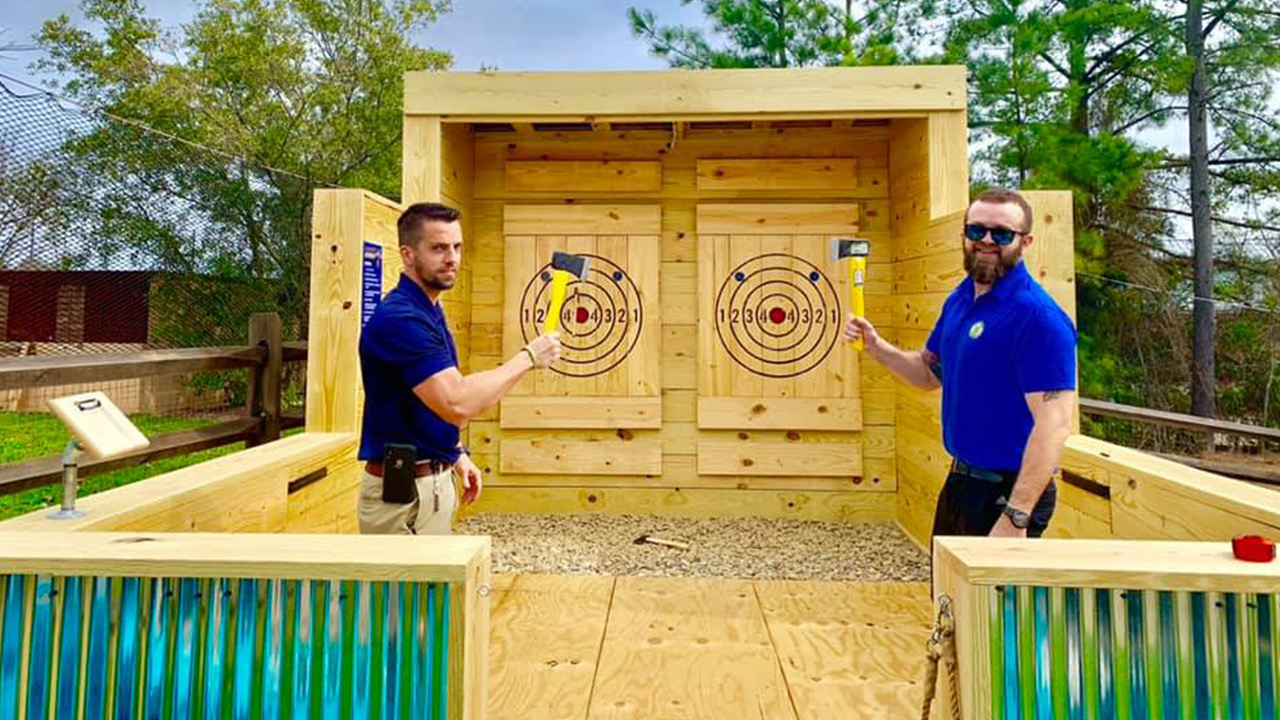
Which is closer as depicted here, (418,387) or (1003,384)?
(418,387)

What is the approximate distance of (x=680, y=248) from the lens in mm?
4172

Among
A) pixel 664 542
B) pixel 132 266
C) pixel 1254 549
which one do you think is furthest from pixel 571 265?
pixel 132 266

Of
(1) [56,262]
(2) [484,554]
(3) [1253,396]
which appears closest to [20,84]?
(1) [56,262]

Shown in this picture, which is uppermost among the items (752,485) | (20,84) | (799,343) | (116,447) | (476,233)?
(20,84)

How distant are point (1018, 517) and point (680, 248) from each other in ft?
9.18

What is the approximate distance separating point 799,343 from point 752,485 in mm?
873

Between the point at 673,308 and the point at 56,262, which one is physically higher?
the point at 56,262

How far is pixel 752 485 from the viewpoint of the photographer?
4070 mm

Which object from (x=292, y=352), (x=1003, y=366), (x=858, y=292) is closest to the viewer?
(x=1003, y=366)

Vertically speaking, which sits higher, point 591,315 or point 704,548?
point 591,315

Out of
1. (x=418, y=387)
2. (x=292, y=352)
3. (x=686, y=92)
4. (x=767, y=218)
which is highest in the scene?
(x=686, y=92)

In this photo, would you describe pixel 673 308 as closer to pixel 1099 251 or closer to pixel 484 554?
pixel 484 554

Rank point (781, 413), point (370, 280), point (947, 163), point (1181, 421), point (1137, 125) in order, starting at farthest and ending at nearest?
point (1137, 125) < point (781, 413) < point (1181, 421) < point (947, 163) < point (370, 280)

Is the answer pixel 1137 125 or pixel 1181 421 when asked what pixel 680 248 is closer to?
pixel 1181 421
